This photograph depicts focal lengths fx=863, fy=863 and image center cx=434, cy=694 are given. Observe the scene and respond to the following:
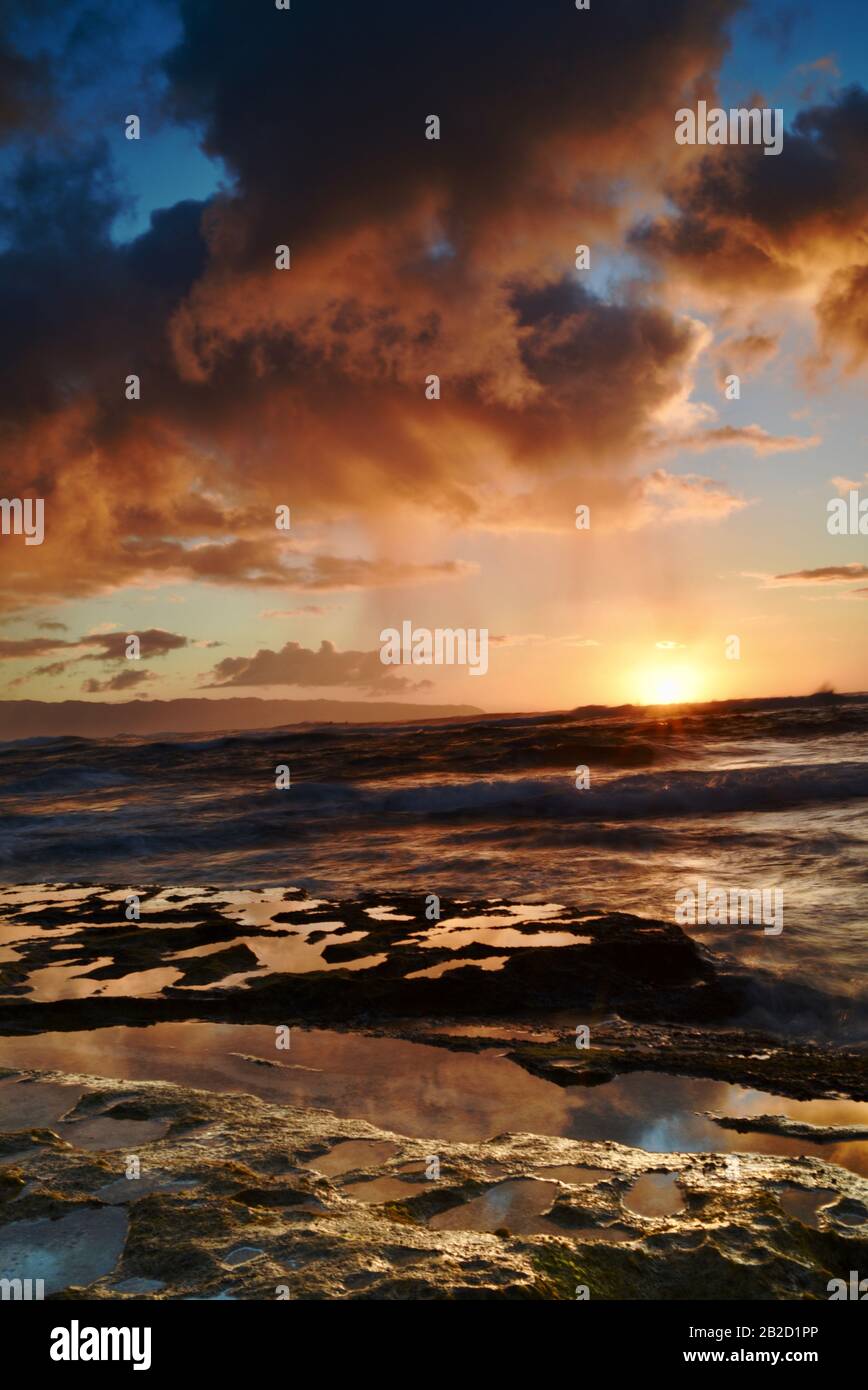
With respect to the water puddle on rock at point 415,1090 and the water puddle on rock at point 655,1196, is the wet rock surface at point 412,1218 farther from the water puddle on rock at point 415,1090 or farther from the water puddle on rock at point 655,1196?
the water puddle on rock at point 415,1090

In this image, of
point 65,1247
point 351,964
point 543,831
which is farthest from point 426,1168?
point 543,831

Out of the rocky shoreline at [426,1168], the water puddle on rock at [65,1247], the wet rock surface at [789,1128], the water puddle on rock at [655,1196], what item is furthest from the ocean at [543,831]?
the water puddle on rock at [65,1247]

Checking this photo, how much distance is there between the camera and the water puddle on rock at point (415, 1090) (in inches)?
170

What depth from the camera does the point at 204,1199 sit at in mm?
3514

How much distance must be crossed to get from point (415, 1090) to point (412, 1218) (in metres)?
1.46

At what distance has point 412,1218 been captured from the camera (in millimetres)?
3406

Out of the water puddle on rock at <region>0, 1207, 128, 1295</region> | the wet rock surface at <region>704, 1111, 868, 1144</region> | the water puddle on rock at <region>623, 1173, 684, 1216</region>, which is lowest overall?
the wet rock surface at <region>704, 1111, 868, 1144</region>

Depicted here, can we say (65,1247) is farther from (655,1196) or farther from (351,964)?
(351,964)

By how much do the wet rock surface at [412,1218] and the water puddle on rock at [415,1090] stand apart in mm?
224

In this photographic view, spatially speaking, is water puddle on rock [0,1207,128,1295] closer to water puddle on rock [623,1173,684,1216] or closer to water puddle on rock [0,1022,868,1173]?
water puddle on rock [0,1022,868,1173]

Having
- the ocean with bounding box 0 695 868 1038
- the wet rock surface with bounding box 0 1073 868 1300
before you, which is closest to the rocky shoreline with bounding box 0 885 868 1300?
the wet rock surface with bounding box 0 1073 868 1300

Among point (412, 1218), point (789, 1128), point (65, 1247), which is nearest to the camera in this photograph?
point (65, 1247)

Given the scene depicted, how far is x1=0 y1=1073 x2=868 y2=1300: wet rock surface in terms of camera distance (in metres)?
2.98

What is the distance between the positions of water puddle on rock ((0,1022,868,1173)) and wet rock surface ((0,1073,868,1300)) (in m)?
0.22
